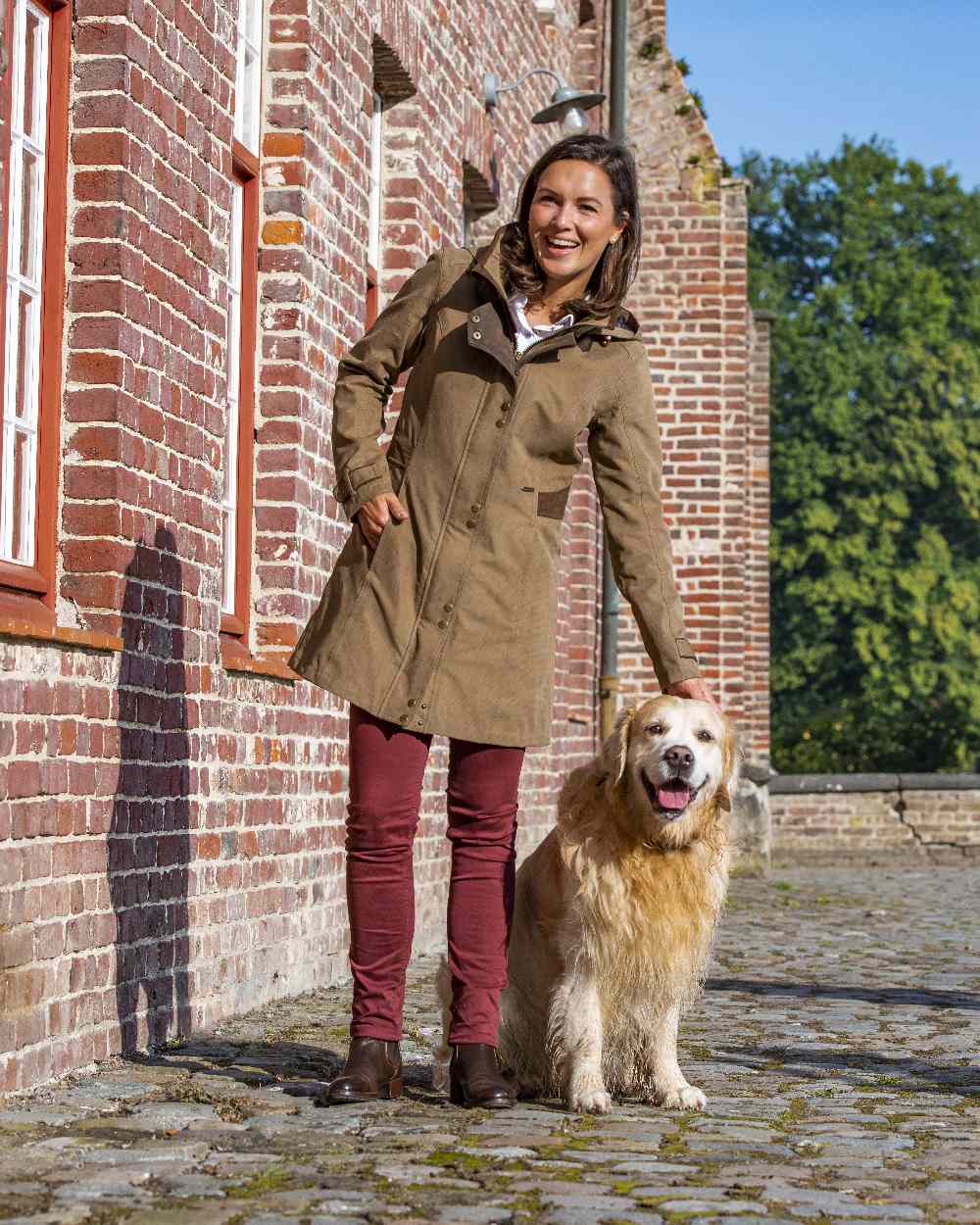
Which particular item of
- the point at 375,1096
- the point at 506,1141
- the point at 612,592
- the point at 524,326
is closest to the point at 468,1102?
the point at 375,1096

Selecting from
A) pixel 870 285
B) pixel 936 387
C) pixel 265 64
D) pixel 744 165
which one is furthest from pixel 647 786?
pixel 744 165

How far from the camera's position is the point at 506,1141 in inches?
181

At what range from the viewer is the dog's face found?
5156 millimetres

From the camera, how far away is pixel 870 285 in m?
52.2

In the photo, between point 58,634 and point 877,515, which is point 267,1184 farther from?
point 877,515

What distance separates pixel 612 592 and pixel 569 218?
34.9 ft

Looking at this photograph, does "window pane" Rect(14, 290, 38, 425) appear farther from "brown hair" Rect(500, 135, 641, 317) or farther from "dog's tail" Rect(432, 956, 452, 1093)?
"dog's tail" Rect(432, 956, 452, 1093)

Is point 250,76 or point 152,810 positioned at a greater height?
point 250,76

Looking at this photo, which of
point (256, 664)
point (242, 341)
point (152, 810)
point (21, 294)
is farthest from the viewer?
point (242, 341)

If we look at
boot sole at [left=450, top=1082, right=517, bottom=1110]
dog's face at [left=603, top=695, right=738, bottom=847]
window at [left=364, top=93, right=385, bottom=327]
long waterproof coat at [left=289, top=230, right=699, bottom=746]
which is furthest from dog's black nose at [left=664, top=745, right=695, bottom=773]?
window at [left=364, top=93, right=385, bottom=327]

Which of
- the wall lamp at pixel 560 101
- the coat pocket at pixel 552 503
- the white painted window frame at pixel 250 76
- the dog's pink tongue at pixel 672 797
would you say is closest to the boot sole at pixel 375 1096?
the dog's pink tongue at pixel 672 797

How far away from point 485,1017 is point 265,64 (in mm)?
4391

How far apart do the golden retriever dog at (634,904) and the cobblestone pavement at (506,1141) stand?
5.8 inches

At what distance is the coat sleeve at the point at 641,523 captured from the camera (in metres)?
5.32
